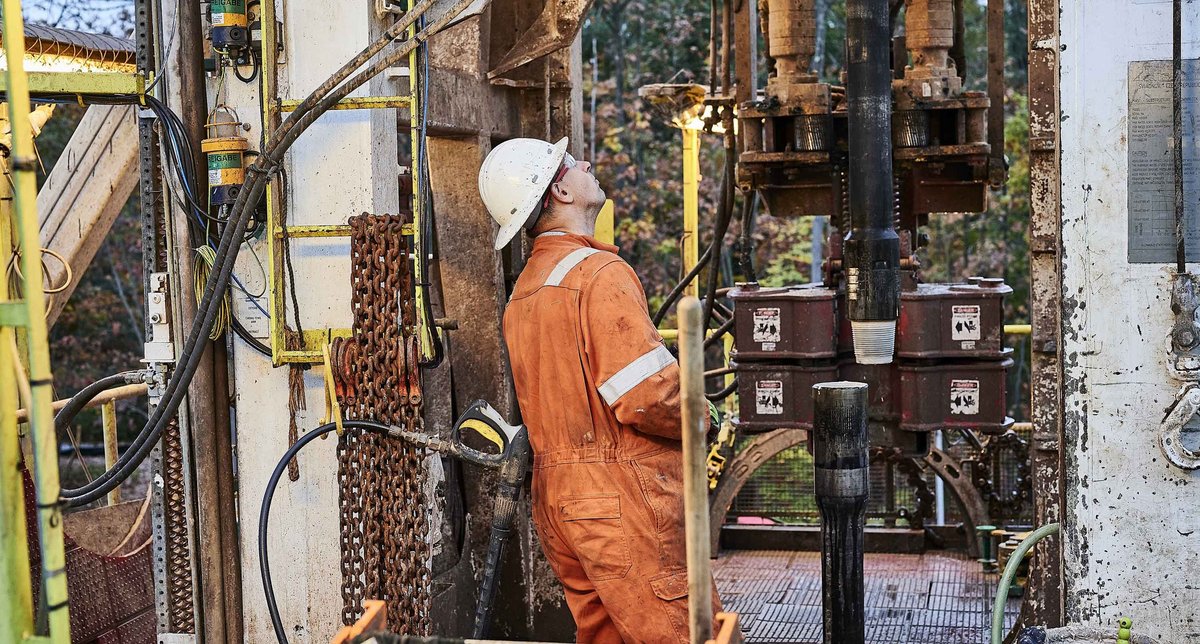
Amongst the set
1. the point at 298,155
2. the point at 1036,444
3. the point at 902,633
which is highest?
the point at 298,155

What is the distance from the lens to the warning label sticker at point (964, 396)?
6473 mm

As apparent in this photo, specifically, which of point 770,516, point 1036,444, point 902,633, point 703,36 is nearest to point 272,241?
point 1036,444

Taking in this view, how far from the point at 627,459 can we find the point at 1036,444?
8.27 feet

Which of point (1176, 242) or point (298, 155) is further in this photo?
point (298, 155)

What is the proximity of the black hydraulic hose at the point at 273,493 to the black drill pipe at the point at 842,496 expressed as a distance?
167cm

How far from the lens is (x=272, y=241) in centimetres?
506

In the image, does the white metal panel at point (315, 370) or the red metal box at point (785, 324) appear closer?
the white metal panel at point (315, 370)

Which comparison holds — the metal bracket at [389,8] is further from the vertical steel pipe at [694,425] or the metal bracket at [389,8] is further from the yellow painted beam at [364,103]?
the vertical steel pipe at [694,425]

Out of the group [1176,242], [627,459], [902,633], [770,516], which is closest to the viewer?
[1176,242]

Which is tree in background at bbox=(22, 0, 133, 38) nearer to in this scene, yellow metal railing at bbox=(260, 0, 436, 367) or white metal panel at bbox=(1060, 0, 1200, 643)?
yellow metal railing at bbox=(260, 0, 436, 367)

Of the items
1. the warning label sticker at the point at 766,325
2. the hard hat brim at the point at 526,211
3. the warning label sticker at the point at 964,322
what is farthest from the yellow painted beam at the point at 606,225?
the hard hat brim at the point at 526,211

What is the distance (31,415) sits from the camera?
8.46ft

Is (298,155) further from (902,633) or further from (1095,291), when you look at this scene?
(902,633)

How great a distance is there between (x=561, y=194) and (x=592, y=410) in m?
0.80
